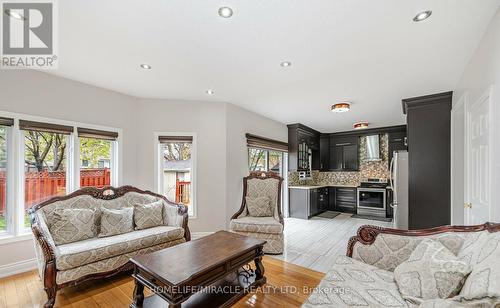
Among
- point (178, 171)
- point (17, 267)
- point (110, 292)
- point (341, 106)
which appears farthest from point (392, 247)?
point (17, 267)

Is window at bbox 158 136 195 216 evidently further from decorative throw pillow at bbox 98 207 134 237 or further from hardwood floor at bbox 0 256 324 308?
hardwood floor at bbox 0 256 324 308

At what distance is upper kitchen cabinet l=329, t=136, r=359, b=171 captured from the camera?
662 cm

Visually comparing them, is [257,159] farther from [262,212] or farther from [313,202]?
[313,202]

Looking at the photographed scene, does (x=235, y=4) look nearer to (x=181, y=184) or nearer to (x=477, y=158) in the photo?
(x=477, y=158)

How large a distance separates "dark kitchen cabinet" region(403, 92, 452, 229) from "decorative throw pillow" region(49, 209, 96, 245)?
15.8ft

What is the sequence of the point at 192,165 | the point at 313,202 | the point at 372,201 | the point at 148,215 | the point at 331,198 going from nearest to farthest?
the point at 148,215 → the point at 192,165 → the point at 313,202 → the point at 372,201 → the point at 331,198

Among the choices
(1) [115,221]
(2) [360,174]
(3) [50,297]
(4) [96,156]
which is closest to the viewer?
(3) [50,297]

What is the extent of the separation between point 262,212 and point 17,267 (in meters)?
3.33

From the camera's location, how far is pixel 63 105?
3.05 meters

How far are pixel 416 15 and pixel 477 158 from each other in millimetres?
1599

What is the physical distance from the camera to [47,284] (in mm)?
2043

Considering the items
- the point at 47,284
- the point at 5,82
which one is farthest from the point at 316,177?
the point at 5,82

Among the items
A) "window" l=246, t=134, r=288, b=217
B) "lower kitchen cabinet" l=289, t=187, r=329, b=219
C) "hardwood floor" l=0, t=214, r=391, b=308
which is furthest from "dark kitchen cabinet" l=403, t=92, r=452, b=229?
"window" l=246, t=134, r=288, b=217

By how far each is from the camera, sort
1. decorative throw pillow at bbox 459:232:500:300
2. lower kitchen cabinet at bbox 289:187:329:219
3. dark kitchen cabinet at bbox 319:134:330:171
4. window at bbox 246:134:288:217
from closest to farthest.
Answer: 1. decorative throw pillow at bbox 459:232:500:300
2. window at bbox 246:134:288:217
3. lower kitchen cabinet at bbox 289:187:329:219
4. dark kitchen cabinet at bbox 319:134:330:171
